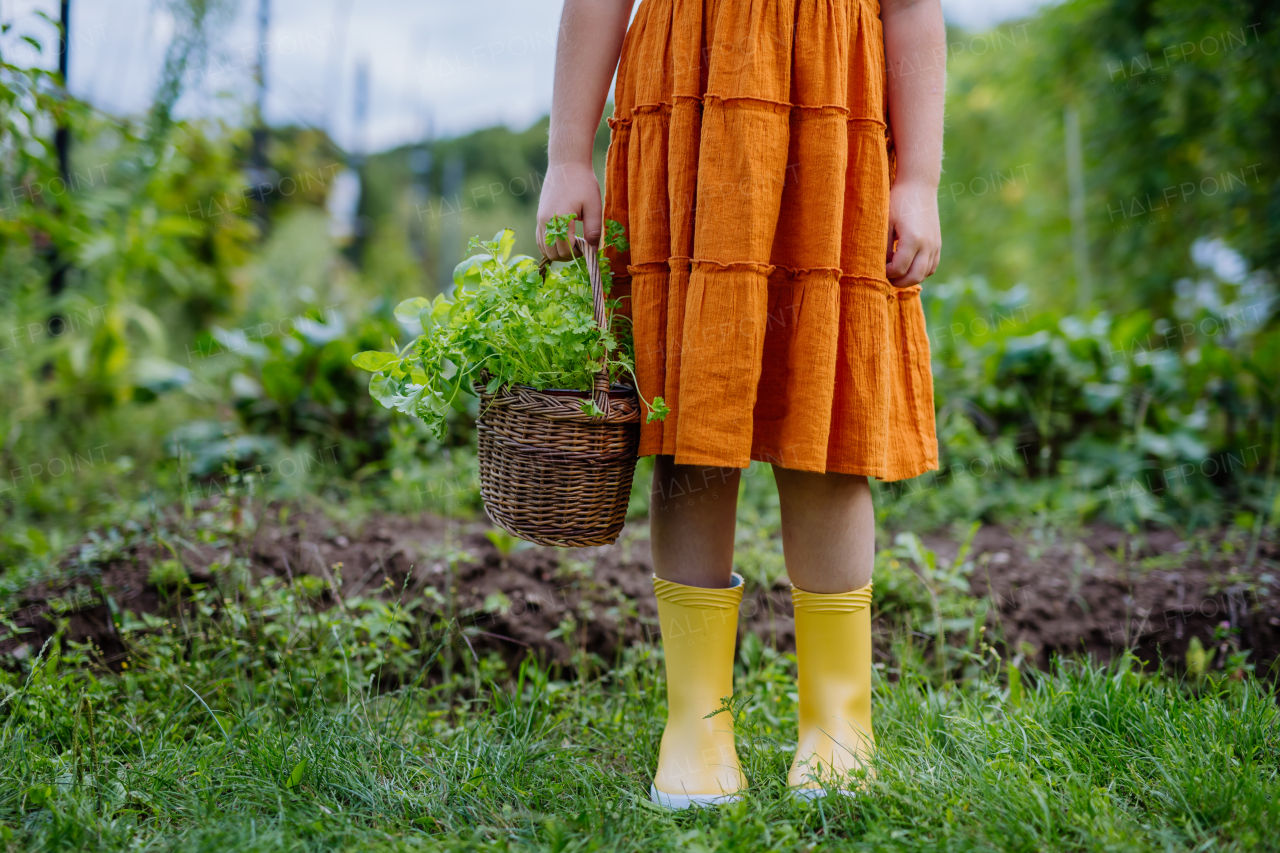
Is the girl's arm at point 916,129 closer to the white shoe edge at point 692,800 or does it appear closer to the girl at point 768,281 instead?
the girl at point 768,281

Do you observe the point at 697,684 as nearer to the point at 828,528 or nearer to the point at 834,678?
the point at 834,678

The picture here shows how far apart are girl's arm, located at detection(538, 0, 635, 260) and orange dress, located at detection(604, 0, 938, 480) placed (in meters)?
0.06

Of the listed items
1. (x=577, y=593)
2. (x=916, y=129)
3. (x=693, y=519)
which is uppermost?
(x=916, y=129)

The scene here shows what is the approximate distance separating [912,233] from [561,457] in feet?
1.97

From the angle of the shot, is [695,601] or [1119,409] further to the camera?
[1119,409]

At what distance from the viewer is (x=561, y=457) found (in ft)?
3.60

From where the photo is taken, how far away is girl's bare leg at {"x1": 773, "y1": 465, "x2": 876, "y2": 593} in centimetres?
121

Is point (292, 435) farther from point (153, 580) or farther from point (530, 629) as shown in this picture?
point (530, 629)

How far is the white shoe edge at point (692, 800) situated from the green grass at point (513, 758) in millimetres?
27

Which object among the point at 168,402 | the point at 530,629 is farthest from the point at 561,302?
the point at 168,402

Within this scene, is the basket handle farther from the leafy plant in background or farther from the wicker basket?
the leafy plant in background

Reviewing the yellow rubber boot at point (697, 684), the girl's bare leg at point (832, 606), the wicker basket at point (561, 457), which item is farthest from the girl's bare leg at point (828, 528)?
the wicker basket at point (561, 457)

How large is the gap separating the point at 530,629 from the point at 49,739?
84cm

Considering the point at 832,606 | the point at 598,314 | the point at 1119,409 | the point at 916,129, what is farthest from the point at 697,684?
the point at 1119,409
